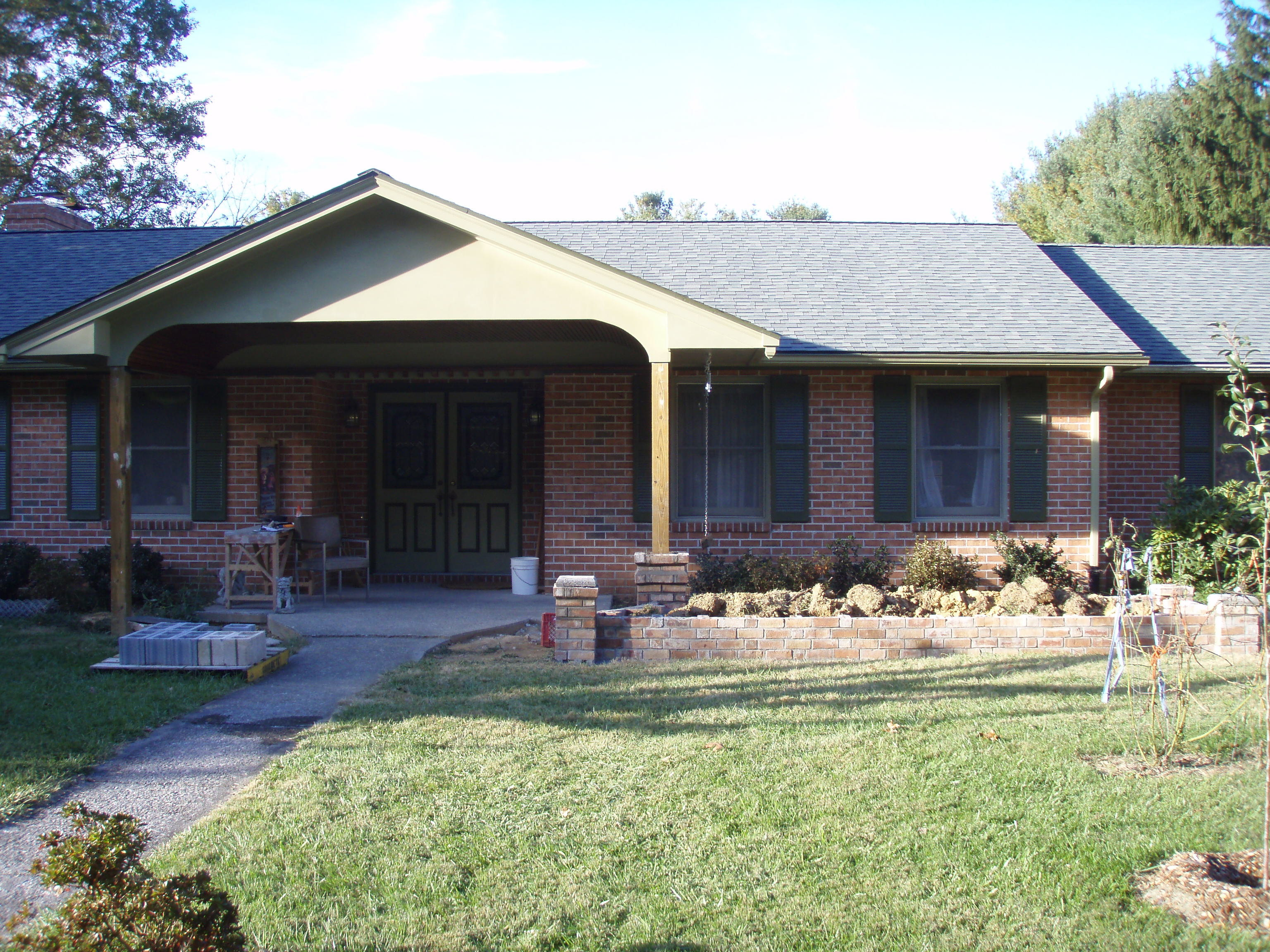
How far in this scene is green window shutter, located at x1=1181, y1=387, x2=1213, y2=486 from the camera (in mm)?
10312

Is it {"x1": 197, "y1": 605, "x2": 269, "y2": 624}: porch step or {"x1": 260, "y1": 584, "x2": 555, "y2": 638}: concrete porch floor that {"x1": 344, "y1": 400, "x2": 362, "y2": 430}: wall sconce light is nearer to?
{"x1": 260, "y1": 584, "x2": 555, "y2": 638}: concrete porch floor

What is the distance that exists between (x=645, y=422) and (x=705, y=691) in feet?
13.7

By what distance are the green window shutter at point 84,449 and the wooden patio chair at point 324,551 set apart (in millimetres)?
2223

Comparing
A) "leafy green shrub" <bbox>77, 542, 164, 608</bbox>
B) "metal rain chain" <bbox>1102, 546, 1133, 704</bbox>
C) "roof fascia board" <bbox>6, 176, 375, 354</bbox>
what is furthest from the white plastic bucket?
"metal rain chain" <bbox>1102, 546, 1133, 704</bbox>

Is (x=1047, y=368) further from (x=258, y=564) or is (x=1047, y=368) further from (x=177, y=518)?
(x=177, y=518)

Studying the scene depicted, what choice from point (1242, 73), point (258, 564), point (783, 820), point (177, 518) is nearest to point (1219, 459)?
point (783, 820)

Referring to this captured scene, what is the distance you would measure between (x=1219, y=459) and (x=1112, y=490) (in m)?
1.33

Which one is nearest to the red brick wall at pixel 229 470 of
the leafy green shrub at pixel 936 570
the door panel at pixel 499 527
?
the door panel at pixel 499 527

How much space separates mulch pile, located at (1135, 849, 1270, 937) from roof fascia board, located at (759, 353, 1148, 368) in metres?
6.19

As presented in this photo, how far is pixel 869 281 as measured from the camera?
432 inches

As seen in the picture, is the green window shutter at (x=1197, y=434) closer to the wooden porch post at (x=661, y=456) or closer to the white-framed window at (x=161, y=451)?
the wooden porch post at (x=661, y=456)

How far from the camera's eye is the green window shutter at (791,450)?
9711mm

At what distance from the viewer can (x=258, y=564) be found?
366 inches

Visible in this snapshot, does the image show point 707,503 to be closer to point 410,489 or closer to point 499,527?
point 499,527
